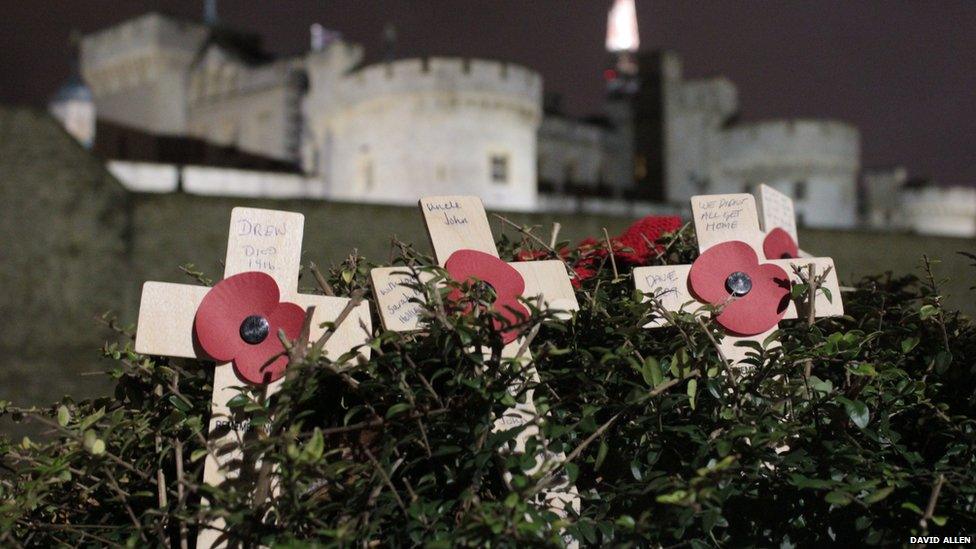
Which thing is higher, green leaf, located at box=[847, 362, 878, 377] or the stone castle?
the stone castle

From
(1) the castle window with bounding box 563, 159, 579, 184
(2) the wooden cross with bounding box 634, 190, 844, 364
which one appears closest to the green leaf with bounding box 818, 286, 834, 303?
(2) the wooden cross with bounding box 634, 190, 844, 364

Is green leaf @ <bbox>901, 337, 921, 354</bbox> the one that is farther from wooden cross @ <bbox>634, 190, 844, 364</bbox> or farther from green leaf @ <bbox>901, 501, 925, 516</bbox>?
green leaf @ <bbox>901, 501, 925, 516</bbox>

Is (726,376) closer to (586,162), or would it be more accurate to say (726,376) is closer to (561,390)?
(561,390)

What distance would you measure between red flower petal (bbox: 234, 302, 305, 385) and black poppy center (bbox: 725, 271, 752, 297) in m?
0.85

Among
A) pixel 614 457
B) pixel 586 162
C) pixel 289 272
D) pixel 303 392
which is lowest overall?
pixel 614 457

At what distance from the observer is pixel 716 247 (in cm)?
207

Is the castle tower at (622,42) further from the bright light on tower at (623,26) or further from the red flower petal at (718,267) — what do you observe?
the red flower petal at (718,267)

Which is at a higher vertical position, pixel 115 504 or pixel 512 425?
pixel 512 425

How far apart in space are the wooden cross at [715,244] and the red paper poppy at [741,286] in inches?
1.0

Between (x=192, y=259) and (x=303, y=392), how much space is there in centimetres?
909

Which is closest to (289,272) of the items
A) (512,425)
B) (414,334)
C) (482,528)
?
(414,334)

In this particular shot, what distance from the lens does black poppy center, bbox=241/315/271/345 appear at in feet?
5.89

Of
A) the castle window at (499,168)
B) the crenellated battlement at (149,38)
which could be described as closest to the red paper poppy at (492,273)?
the castle window at (499,168)

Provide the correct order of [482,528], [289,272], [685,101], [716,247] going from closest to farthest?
[482,528]
[289,272]
[716,247]
[685,101]
